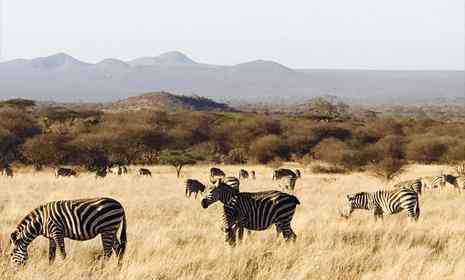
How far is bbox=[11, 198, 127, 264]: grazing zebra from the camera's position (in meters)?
8.78

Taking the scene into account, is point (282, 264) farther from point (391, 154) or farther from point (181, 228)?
point (391, 154)

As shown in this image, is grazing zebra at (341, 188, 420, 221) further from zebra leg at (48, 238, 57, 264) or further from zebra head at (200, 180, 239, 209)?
zebra leg at (48, 238, 57, 264)

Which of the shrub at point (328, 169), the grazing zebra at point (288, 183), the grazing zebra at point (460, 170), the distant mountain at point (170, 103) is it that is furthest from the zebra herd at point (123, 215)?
the distant mountain at point (170, 103)

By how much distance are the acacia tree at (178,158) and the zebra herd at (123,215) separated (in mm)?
26623

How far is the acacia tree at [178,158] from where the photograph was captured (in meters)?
42.8

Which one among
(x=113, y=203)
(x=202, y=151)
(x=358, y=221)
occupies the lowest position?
(x=202, y=151)

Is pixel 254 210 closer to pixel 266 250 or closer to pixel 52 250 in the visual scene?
pixel 266 250

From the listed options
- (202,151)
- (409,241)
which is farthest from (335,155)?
(409,241)

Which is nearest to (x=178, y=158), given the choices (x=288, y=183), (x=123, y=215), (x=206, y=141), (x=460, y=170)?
(x=206, y=141)

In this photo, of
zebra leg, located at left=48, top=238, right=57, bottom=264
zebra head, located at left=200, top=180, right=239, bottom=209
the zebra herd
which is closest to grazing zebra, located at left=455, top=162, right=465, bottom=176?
the zebra herd

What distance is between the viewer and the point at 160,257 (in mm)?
9039

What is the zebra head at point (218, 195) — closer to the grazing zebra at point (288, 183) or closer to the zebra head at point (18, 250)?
the zebra head at point (18, 250)

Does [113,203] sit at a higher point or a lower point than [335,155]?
higher

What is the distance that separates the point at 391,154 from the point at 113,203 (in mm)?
38892
